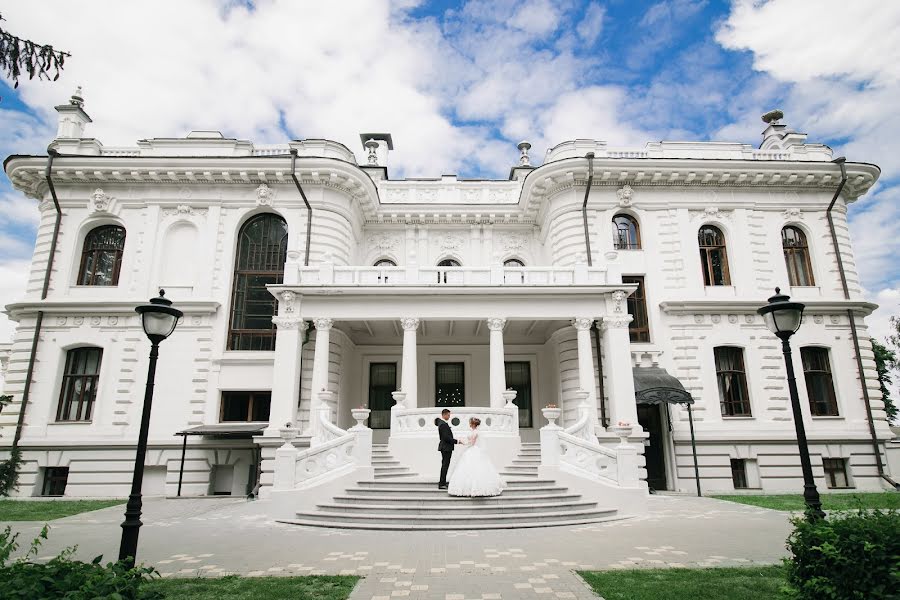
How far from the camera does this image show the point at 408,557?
803cm

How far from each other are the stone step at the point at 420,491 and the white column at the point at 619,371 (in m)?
5.01

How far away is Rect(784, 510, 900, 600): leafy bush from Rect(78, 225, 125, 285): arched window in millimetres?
23262

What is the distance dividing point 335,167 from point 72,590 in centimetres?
1802

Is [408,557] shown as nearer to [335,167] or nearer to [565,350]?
[565,350]

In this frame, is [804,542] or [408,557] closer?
[804,542]

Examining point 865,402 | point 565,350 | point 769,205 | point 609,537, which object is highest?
point 769,205

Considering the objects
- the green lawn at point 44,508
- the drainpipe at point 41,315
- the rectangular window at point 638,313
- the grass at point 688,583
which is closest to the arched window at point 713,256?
the rectangular window at point 638,313

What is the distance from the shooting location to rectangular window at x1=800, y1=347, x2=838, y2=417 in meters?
19.9

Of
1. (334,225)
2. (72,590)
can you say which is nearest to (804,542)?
(72,590)

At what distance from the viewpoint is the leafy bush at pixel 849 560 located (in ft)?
14.4

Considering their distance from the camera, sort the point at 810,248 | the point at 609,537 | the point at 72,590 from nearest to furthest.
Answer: the point at 72,590
the point at 609,537
the point at 810,248

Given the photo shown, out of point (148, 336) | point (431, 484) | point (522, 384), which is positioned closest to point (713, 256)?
point (522, 384)

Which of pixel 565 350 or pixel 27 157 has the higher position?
pixel 27 157

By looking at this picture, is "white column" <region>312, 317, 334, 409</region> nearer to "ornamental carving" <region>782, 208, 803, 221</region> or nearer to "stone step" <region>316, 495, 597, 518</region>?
"stone step" <region>316, 495, 597, 518</region>
